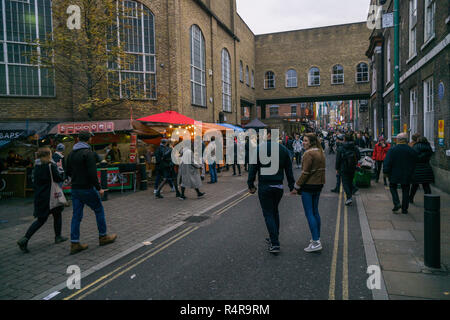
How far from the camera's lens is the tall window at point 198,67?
65.1 ft

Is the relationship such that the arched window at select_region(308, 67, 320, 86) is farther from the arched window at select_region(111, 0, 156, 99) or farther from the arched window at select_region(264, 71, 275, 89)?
the arched window at select_region(111, 0, 156, 99)

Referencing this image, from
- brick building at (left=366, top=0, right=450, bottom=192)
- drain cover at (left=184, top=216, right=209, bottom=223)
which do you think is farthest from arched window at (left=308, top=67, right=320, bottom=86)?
drain cover at (left=184, top=216, right=209, bottom=223)

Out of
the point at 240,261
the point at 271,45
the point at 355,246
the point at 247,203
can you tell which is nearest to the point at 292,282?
the point at 240,261

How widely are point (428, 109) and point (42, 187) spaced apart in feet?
42.3

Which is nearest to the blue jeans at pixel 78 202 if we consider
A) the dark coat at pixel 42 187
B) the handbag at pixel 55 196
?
the handbag at pixel 55 196

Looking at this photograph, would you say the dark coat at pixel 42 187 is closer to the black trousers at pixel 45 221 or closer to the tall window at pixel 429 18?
the black trousers at pixel 45 221

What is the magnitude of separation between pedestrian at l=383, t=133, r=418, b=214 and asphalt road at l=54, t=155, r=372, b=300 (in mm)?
1445

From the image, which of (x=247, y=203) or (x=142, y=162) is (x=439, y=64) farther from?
(x=142, y=162)

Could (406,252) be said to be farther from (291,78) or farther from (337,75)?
(291,78)

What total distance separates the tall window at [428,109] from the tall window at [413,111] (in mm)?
1309

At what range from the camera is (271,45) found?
3584 cm

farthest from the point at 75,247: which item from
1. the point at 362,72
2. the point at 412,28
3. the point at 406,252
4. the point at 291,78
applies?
the point at 362,72

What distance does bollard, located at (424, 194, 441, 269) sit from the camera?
4102 millimetres

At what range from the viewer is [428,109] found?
38.4 feet
